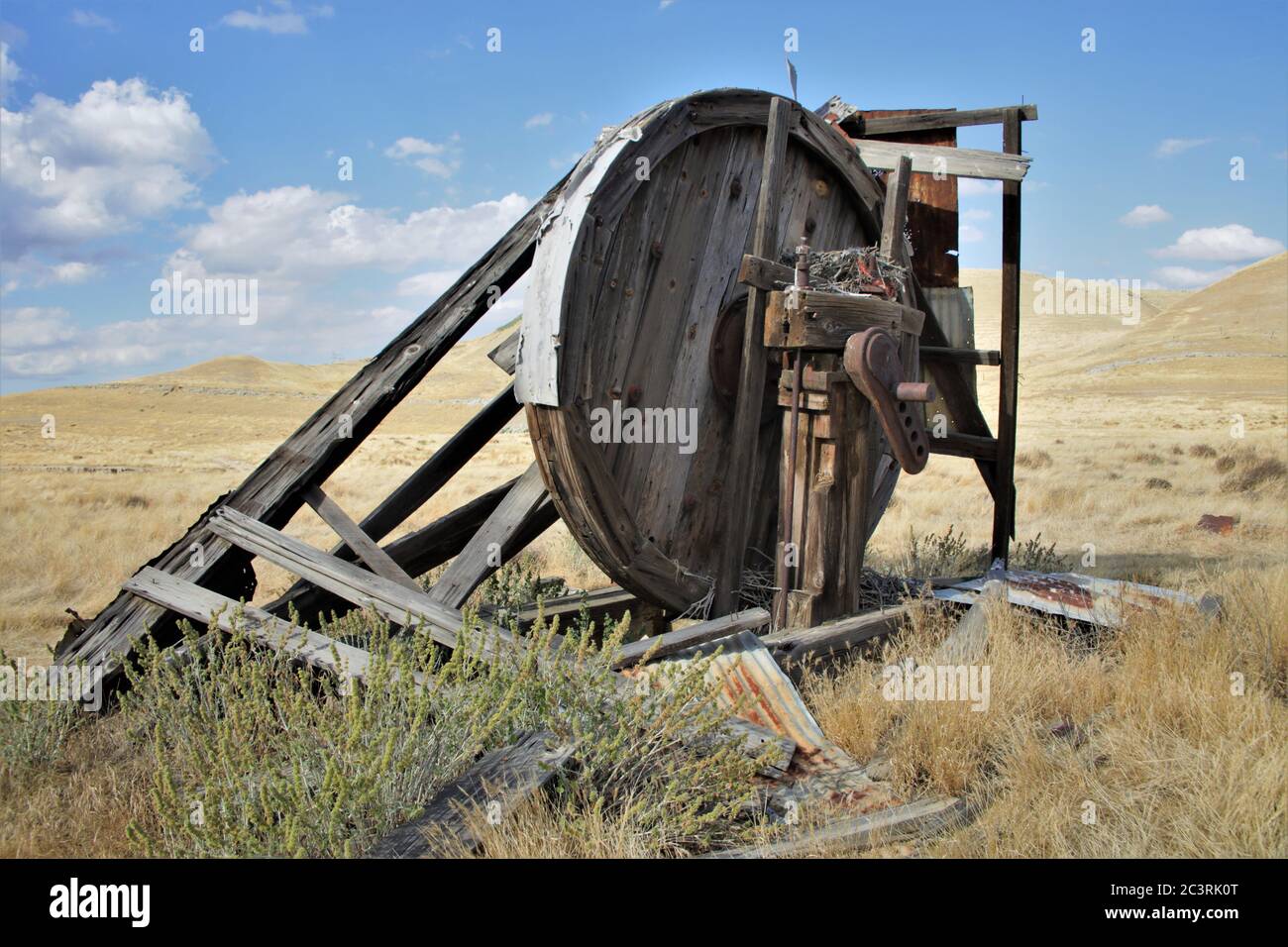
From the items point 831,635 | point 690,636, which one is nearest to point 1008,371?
point 831,635

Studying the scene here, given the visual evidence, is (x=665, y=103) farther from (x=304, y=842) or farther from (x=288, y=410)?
(x=288, y=410)

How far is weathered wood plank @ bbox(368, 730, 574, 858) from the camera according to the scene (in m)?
2.89

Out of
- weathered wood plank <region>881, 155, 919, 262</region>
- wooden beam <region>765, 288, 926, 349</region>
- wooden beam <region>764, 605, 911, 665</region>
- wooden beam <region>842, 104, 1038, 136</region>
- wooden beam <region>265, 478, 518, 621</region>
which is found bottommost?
wooden beam <region>764, 605, 911, 665</region>

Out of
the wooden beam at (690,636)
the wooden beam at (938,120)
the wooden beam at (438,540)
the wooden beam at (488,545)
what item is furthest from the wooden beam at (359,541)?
the wooden beam at (938,120)

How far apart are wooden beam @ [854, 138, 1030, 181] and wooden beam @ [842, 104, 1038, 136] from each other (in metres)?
0.42

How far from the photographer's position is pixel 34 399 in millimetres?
64062

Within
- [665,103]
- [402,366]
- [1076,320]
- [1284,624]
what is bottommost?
[1284,624]

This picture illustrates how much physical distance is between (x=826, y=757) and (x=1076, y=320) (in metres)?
112

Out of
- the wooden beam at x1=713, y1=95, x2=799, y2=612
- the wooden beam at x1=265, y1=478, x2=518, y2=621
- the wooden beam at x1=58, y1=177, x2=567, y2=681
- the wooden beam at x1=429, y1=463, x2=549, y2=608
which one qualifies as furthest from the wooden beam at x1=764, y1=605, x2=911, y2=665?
the wooden beam at x1=58, y1=177, x2=567, y2=681

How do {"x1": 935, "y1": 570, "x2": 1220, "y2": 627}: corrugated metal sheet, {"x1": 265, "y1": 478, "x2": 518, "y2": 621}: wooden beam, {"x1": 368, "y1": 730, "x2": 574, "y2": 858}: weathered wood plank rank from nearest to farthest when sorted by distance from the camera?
1. {"x1": 368, "y1": 730, "x2": 574, "y2": 858}: weathered wood plank
2. {"x1": 935, "y1": 570, "x2": 1220, "y2": 627}: corrugated metal sheet
3. {"x1": 265, "y1": 478, "x2": 518, "y2": 621}: wooden beam

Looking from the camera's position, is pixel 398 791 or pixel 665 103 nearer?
pixel 398 791

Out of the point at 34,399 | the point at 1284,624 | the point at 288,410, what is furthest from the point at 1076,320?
the point at 1284,624

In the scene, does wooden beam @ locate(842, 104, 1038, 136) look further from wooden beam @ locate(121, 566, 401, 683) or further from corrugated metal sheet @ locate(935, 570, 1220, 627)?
wooden beam @ locate(121, 566, 401, 683)
